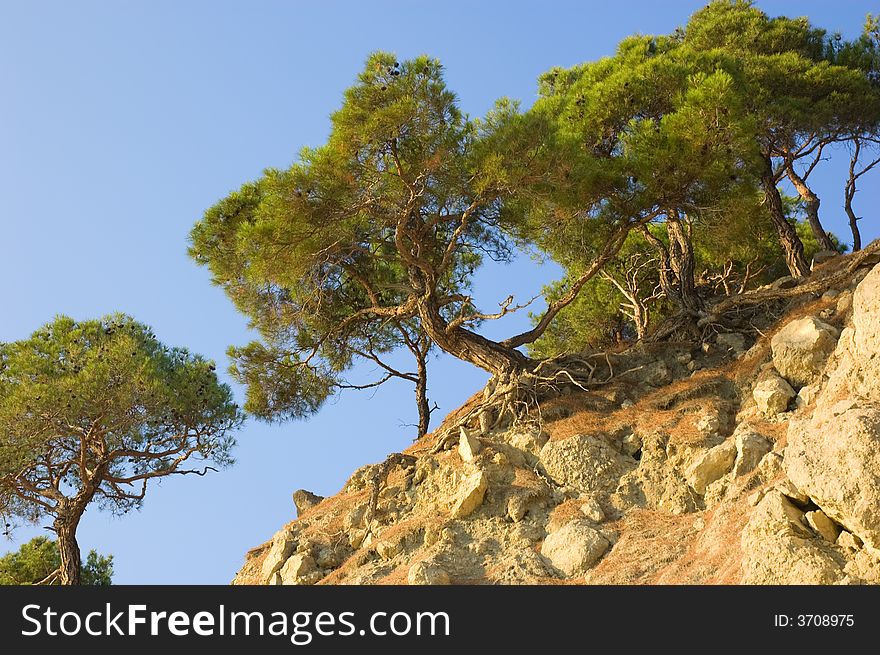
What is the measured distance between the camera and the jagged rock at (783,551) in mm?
8352

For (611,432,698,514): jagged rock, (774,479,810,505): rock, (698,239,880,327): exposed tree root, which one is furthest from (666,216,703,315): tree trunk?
(774,479,810,505): rock

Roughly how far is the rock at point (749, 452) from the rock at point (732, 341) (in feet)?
10.6

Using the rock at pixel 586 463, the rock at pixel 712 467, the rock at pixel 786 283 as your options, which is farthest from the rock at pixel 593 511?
the rock at pixel 786 283

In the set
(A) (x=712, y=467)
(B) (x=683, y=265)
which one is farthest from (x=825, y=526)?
(B) (x=683, y=265)

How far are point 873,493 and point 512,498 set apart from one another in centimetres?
544

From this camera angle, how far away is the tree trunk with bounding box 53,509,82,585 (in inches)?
674

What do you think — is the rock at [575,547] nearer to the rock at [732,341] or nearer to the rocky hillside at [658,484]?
the rocky hillside at [658,484]

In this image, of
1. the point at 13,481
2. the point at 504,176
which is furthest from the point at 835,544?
the point at 13,481

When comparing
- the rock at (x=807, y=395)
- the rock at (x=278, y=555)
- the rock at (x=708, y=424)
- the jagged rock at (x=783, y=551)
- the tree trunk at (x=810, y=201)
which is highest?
the tree trunk at (x=810, y=201)

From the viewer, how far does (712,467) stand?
11.8 m

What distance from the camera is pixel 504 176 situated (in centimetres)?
1355

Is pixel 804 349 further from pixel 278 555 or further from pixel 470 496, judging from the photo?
pixel 278 555

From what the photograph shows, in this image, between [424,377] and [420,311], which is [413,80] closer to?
[420,311]

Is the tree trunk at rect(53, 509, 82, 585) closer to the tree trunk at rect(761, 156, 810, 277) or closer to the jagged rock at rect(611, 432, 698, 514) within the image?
the jagged rock at rect(611, 432, 698, 514)
